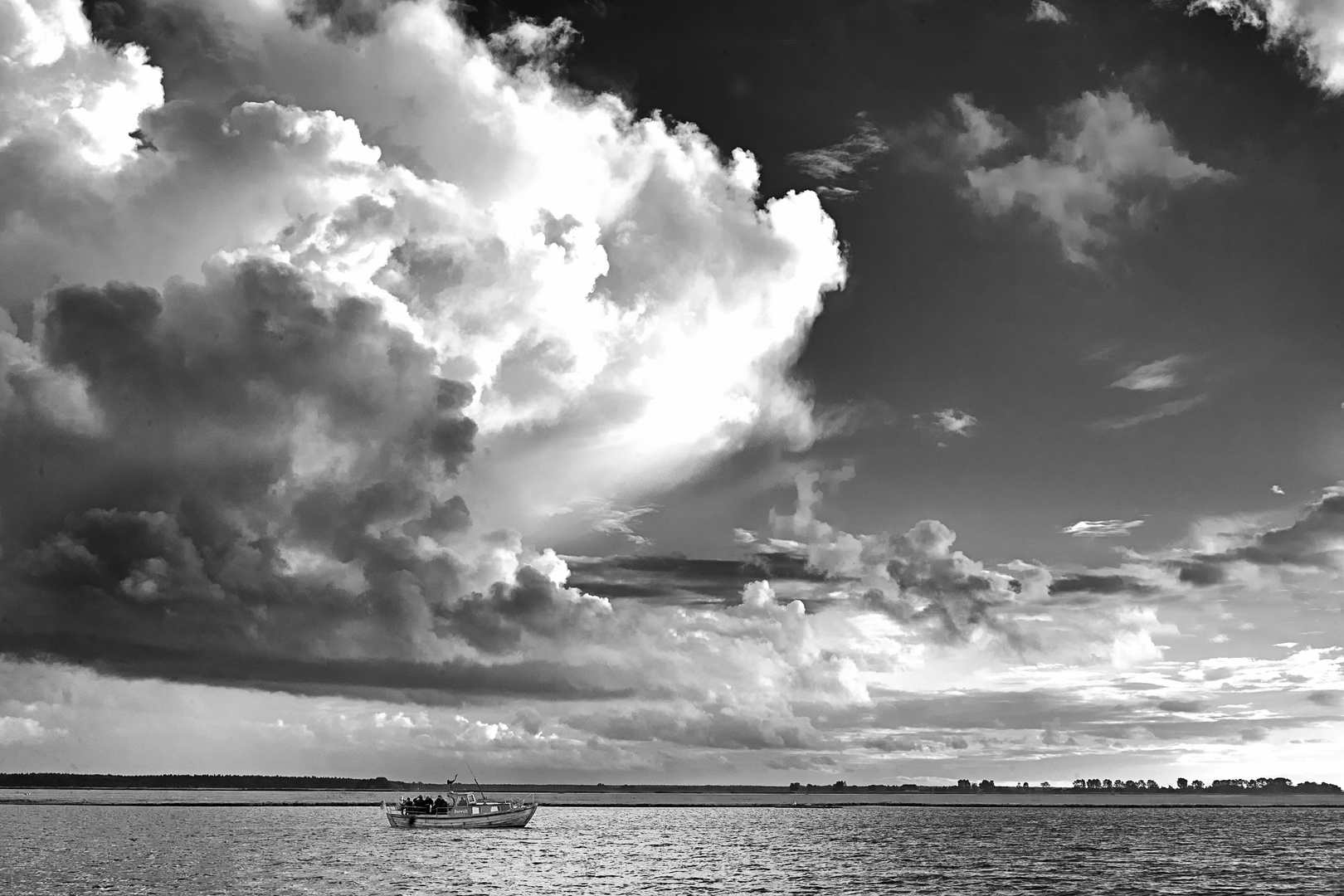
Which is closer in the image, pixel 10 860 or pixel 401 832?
pixel 10 860

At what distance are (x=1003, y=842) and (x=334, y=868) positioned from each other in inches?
4688

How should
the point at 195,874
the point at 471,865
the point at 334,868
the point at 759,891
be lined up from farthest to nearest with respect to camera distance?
the point at 471,865, the point at 334,868, the point at 195,874, the point at 759,891

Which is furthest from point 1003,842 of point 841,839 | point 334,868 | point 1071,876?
point 334,868

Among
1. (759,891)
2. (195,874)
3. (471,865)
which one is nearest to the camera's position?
(759,891)

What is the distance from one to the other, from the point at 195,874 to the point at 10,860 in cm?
2969

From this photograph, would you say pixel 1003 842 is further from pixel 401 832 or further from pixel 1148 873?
pixel 401 832

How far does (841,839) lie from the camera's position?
7505 inches

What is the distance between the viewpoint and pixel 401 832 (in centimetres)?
19438

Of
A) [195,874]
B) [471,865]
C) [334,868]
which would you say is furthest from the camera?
[471,865]

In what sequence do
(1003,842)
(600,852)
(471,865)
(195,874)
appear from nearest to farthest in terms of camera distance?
1. (195,874)
2. (471,865)
3. (600,852)
4. (1003,842)

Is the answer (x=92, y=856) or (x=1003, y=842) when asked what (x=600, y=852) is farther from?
(x=1003, y=842)

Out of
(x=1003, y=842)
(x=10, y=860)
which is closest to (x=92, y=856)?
→ (x=10, y=860)

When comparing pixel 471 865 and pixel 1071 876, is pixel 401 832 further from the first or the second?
pixel 1071 876

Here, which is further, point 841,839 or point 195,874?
point 841,839
